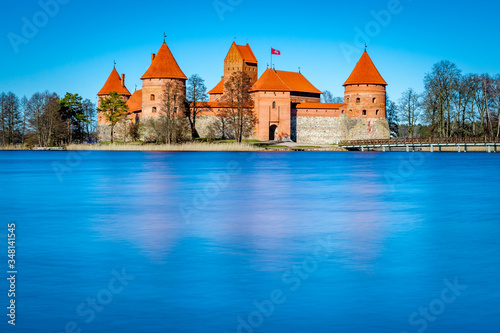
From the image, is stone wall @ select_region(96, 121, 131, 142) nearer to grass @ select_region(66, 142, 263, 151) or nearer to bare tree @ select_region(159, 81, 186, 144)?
bare tree @ select_region(159, 81, 186, 144)

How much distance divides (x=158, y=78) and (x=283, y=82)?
12223 millimetres

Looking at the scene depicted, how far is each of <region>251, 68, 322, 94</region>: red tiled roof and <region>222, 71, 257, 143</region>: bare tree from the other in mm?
1283

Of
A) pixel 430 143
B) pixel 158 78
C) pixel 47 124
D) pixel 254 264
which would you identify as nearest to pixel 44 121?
pixel 47 124

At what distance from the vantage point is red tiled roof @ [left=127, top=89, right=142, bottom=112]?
64.3m

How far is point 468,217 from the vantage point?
13477 mm

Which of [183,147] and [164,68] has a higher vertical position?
[164,68]

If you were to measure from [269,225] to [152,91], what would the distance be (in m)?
47.2

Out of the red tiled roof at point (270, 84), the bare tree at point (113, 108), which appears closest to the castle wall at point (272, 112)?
the red tiled roof at point (270, 84)

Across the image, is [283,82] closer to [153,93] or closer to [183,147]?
[153,93]

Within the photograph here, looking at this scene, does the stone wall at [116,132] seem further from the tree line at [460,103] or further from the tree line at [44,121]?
the tree line at [460,103]

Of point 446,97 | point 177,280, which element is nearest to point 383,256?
point 177,280

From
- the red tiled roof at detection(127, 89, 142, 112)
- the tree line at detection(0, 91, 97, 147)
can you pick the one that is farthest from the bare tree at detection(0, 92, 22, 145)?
the red tiled roof at detection(127, 89, 142, 112)

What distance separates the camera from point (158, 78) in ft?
188

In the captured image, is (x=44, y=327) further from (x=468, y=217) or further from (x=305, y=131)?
(x=305, y=131)
